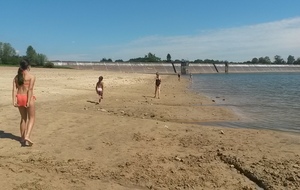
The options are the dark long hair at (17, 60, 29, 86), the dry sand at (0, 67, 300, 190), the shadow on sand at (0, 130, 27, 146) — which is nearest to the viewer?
the dry sand at (0, 67, 300, 190)

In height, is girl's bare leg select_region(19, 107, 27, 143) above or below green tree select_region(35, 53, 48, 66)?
below

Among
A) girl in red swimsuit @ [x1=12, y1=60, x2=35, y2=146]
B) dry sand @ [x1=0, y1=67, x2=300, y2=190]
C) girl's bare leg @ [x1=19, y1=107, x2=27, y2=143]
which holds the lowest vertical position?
dry sand @ [x1=0, y1=67, x2=300, y2=190]

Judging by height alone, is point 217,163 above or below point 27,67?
below

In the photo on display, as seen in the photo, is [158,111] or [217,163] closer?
[217,163]

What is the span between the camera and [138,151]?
25.3ft

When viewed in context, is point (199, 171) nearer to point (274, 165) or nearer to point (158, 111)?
point (274, 165)

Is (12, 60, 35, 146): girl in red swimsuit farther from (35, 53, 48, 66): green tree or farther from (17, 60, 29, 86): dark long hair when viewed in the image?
(35, 53, 48, 66): green tree

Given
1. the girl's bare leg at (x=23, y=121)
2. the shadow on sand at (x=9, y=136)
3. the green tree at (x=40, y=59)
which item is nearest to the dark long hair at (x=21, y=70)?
the girl's bare leg at (x=23, y=121)

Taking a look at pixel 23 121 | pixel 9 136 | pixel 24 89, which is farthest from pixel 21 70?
pixel 9 136

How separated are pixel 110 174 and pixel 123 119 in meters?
5.92

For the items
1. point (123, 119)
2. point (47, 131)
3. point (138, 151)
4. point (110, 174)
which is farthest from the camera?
point (123, 119)

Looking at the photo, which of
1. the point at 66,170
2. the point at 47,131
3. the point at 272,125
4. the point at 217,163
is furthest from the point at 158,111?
the point at 66,170

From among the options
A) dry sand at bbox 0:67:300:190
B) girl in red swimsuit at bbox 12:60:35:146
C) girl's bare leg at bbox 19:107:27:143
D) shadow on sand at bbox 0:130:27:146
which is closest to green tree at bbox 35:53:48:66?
dry sand at bbox 0:67:300:190

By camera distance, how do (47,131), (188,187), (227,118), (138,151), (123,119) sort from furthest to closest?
(227,118)
(123,119)
(47,131)
(138,151)
(188,187)
